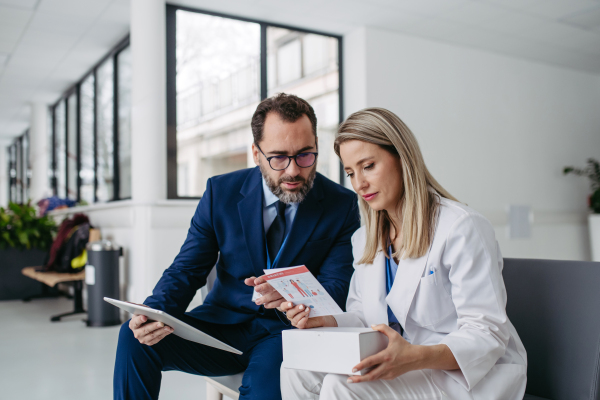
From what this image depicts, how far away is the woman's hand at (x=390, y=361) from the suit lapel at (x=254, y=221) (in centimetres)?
72

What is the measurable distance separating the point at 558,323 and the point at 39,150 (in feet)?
30.2

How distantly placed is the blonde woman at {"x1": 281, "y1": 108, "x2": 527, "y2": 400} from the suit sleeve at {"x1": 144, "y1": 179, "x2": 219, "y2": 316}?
0.54 m

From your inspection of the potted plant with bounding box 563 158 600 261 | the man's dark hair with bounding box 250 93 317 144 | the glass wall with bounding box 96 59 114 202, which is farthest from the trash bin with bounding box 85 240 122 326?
the potted plant with bounding box 563 158 600 261

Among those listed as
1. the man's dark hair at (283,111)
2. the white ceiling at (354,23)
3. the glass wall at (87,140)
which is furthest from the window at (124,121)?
the man's dark hair at (283,111)

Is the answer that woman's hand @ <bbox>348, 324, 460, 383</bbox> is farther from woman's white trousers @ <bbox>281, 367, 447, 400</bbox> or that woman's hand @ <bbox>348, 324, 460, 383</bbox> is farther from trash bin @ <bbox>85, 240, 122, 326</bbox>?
trash bin @ <bbox>85, 240, 122, 326</bbox>

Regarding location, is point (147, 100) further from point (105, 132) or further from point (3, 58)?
point (3, 58)

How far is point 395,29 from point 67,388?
15.1ft

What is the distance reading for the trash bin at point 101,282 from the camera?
449 cm

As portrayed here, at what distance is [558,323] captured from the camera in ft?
4.58

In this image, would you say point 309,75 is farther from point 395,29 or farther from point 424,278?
point 424,278

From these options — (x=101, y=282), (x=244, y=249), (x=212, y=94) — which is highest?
(x=212, y=94)

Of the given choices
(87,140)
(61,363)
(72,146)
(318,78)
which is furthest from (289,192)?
(72,146)

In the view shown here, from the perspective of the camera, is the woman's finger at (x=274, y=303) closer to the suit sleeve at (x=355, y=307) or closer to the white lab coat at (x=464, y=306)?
the suit sleeve at (x=355, y=307)

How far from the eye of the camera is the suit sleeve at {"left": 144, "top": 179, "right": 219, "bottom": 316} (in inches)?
71.6
